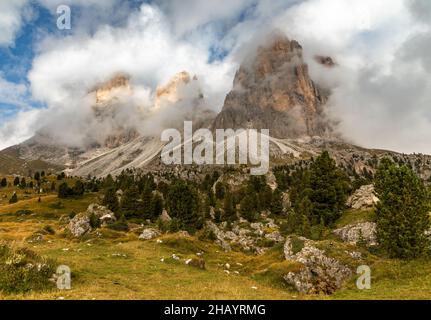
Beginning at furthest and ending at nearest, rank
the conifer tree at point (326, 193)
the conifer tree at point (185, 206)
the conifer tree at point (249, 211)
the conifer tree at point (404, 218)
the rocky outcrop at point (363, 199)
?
the conifer tree at point (249, 211) < the conifer tree at point (185, 206) < the conifer tree at point (326, 193) < the rocky outcrop at point (363, 199) < the conifer tree at point (404, 218)

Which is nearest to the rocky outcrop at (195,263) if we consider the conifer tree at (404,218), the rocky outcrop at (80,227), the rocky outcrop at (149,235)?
the conifer tree at (404,218)

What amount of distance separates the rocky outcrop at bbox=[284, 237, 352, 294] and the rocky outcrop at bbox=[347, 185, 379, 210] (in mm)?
41938

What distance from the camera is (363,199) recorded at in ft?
258

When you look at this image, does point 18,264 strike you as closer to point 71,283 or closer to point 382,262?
point 71,283

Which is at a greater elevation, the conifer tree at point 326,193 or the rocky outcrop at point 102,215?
the conifer tree at point 326,193

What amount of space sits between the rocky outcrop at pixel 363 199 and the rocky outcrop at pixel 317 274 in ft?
138

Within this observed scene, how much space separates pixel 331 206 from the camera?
77312 millimetres

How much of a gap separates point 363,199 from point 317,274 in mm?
48903

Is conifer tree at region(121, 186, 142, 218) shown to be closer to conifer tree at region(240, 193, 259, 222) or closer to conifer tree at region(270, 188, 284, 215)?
conifer tree at region(240, 193, 259, 222)

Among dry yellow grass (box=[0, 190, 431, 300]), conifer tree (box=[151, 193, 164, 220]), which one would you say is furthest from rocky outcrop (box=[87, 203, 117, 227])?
dry yellow grass (box=[0, 190, 431, 300])

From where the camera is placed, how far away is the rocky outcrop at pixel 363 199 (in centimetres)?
7562

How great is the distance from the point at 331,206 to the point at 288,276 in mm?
45577

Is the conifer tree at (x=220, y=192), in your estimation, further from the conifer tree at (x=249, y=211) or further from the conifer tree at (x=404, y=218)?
the conifer tree at (x=404, y=218)

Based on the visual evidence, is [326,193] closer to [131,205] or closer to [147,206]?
[147,206]
